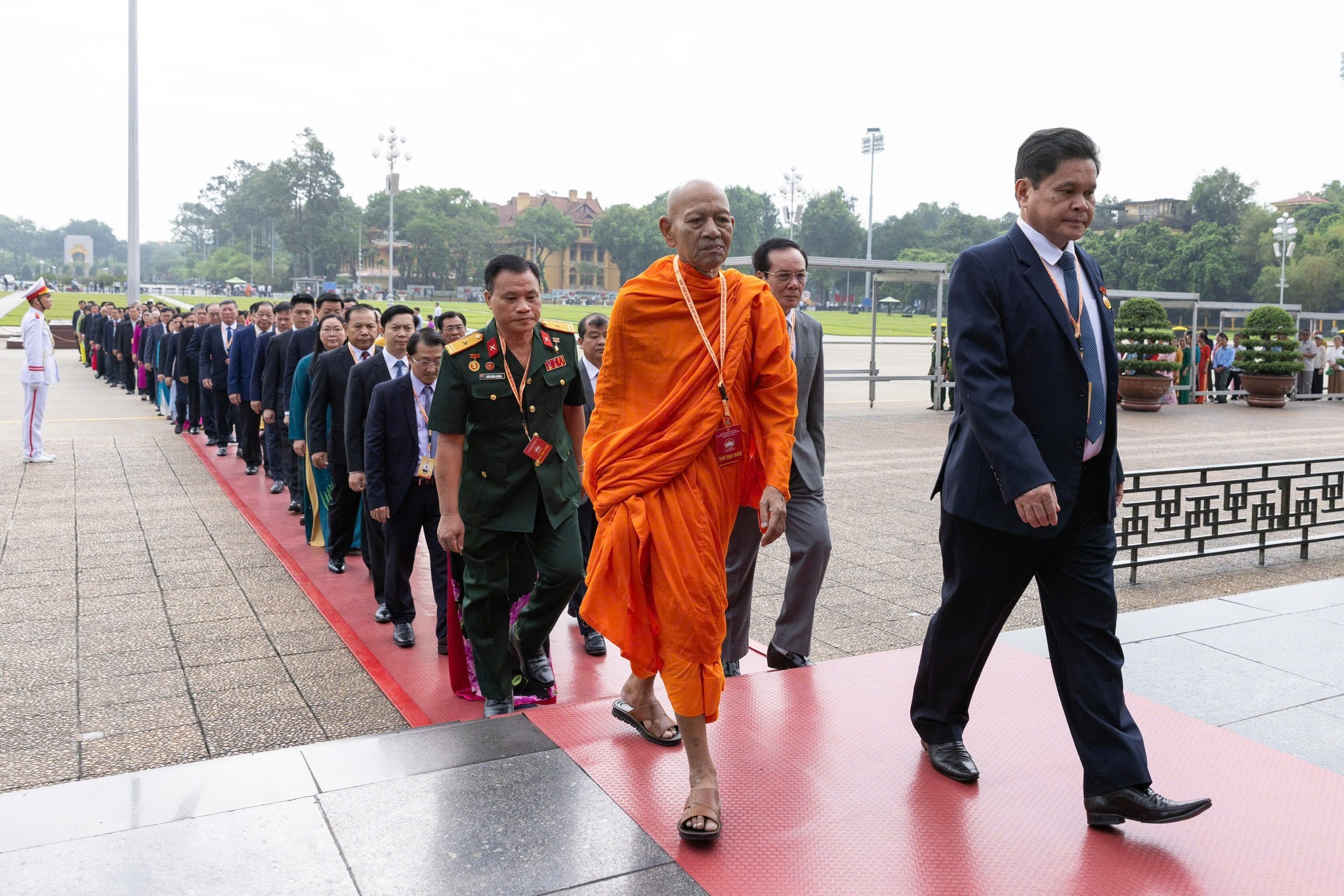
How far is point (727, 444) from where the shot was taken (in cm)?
294

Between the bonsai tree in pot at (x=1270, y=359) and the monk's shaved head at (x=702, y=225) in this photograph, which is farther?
the bonsai tree in pot at (x=1270, y=359)

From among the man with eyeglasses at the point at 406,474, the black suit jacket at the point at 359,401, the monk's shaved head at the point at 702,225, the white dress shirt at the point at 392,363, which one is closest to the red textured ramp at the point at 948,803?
the monk's shaved head at the point at 702,225

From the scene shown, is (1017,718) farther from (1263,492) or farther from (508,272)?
(1263,492)

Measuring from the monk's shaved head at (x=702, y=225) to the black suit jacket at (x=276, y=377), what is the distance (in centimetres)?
627

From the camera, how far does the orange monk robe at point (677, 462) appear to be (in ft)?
9.35

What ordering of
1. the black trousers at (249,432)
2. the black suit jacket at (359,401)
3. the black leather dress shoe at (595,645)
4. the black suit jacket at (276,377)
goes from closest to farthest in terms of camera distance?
the black leather dress shoe at (595,645)
the black suit jacket at (359,401)
the black suit jacket at (276,377)
the black trousers at (249,432)

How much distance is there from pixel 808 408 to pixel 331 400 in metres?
3.40

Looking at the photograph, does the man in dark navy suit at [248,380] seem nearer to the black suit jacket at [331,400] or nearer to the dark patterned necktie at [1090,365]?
the black suit jacket at [331,400]

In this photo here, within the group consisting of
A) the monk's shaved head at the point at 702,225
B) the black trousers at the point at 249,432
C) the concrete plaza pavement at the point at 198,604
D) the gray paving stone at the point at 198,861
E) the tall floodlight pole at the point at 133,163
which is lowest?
the concrete plaza pavement at the point at 198,604

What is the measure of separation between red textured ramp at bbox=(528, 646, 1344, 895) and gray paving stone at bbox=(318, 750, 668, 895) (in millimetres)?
103

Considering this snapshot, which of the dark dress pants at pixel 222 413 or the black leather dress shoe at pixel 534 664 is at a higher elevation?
the dark dress pants at pixel 222 413

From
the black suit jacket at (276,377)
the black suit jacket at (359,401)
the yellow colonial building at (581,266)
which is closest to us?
the black suit jacket at (359,401)

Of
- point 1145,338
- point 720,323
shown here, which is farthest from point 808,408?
point 1145,338

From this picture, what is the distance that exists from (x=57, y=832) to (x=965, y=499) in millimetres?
2644
